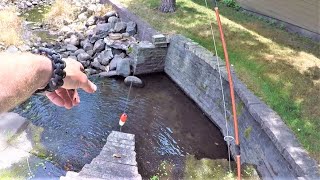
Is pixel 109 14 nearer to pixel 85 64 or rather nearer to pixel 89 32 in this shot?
pixel 89 32

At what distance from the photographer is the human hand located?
1.41m

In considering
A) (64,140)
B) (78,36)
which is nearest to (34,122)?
(64,140)

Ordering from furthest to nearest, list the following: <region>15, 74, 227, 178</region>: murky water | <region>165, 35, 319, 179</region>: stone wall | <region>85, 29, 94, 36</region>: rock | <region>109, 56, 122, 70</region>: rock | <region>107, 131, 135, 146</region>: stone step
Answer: <region>85, 29, 94, 36</region>: rock < <region>109, 56, 122, 70</region>: rock < <region>15, 74, 227, 178</region>: murky water < <region>107, 131, 135, 146</region>: stone step < <region>165, 35, 319, 179</region>: stone wall

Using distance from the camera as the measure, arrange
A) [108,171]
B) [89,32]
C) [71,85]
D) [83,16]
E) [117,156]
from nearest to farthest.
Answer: [71,85] < [108,171] < [117,156] < [89,32] < [83,16]

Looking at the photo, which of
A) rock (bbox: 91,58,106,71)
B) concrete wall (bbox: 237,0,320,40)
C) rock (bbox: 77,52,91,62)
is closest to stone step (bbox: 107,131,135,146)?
rock (bbox: 91,58,106,71)

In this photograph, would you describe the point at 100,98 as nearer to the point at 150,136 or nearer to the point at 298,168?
the point at 150,136

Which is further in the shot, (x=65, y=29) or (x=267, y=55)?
(x=65, y=29)

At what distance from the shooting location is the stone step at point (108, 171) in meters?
5.18

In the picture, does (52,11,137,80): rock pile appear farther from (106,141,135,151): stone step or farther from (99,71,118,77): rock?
(106,141,135,151): stone step

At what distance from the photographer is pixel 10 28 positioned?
10.8 meters

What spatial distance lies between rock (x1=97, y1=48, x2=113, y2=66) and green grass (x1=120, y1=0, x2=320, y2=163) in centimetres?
137

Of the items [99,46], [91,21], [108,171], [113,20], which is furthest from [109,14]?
[108,171]

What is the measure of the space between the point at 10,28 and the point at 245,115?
24.3ft

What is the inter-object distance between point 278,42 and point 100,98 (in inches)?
167
